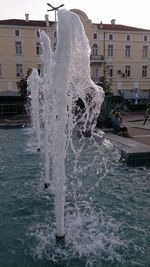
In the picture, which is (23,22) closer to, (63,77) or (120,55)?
(120,55)

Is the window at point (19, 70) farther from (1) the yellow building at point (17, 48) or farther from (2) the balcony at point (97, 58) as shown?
(2) the balcony at point (97, 58)

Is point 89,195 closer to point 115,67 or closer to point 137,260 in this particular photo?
point 137,260

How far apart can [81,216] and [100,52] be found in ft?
132

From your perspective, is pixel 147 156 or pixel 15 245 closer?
pixel 15 245

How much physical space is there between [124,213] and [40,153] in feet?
19.4

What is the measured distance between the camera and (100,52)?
4459cm

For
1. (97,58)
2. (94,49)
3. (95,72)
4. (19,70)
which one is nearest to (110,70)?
(95,72)

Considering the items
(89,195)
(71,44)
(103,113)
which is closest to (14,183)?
(89,195)

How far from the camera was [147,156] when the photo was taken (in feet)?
32.7

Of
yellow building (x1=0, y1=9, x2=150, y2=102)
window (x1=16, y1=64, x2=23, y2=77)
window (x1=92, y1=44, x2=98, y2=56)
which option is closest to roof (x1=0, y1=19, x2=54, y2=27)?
yellow building (x1=0, y1=9, x2=150, y2=102)

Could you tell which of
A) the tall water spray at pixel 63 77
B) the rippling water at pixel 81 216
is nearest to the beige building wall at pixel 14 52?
the rippling water at pixel 81 216

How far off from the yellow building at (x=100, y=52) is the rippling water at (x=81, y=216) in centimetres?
3245

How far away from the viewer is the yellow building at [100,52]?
4225 cm

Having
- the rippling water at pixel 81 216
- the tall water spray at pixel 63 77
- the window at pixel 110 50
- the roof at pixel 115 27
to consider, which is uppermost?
the roof at pixel 115 27
